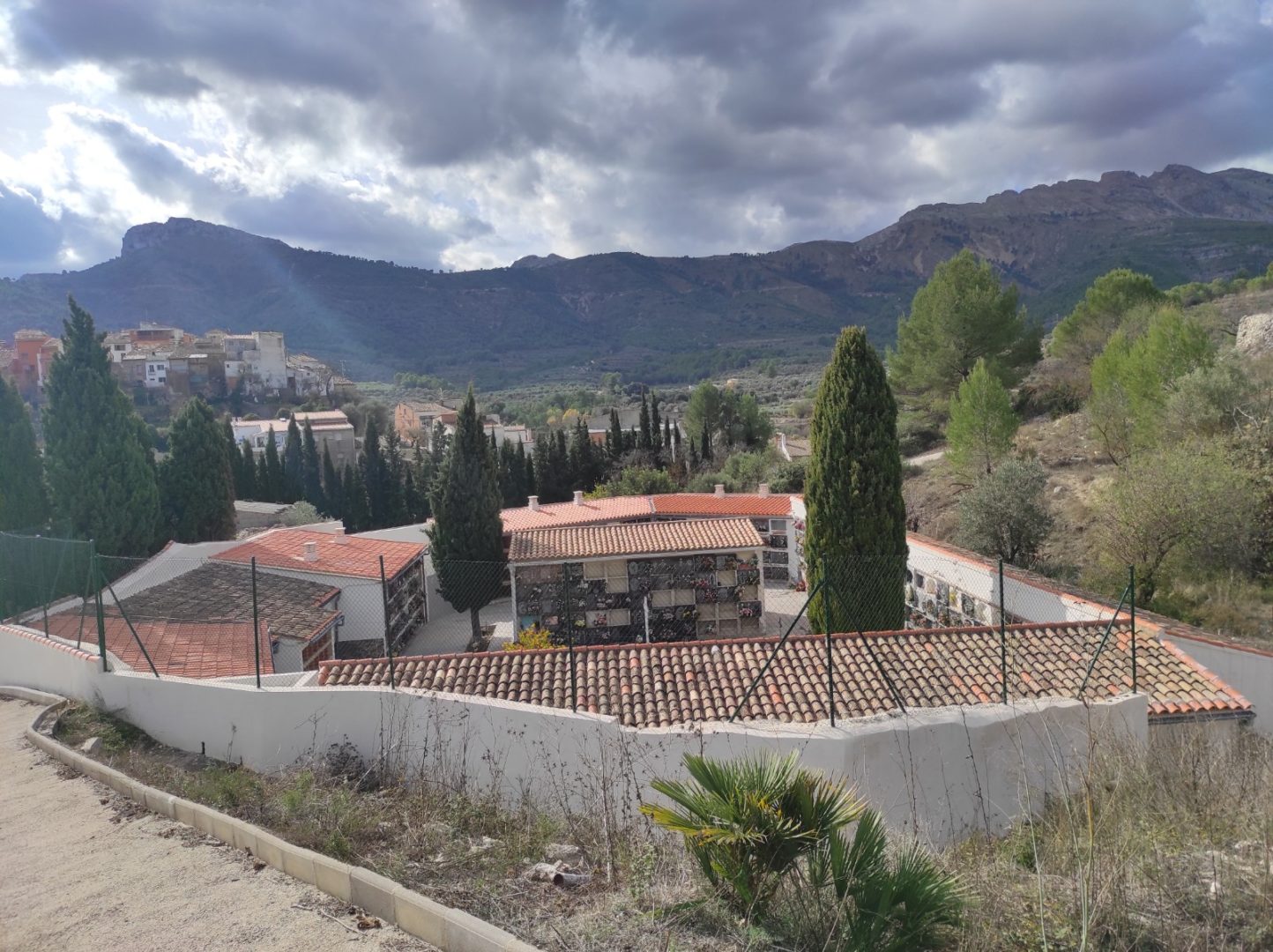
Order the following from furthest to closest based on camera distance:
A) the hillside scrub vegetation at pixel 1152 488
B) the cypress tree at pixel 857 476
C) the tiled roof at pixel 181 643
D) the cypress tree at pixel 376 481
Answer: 1. the cypress tree at pixel 376 481
2. the cypress tree at pixel 857 476
3. the hillside scrub vegetation at pixel 1152 488
4. the tiled roof at pixel 181 643

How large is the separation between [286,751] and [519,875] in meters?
4.56

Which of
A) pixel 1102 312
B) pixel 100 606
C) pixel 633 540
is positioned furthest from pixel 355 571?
pixel 1102 312

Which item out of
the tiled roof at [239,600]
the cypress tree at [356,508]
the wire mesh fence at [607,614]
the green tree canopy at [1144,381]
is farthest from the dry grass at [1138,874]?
the cypress tree at [356,508]


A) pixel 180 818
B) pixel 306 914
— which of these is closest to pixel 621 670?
pixel 180 818

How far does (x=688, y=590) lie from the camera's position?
21.0 m

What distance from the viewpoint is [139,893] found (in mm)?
4734

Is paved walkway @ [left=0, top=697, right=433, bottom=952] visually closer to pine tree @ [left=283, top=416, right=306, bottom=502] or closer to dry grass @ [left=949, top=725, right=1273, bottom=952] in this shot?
dry grass @ [left=949, top=725, right=1273, bottom=952]

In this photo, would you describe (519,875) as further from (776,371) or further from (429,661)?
(776,371)

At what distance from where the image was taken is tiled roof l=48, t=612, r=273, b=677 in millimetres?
10344

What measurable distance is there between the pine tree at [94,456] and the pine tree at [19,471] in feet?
6.10

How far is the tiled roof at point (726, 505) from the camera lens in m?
26.4

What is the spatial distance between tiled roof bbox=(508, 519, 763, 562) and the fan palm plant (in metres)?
16.6

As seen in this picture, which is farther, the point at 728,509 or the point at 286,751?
the point at 728,509

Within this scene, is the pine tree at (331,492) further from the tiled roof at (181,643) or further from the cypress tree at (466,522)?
the tiled roof at (181,643)
